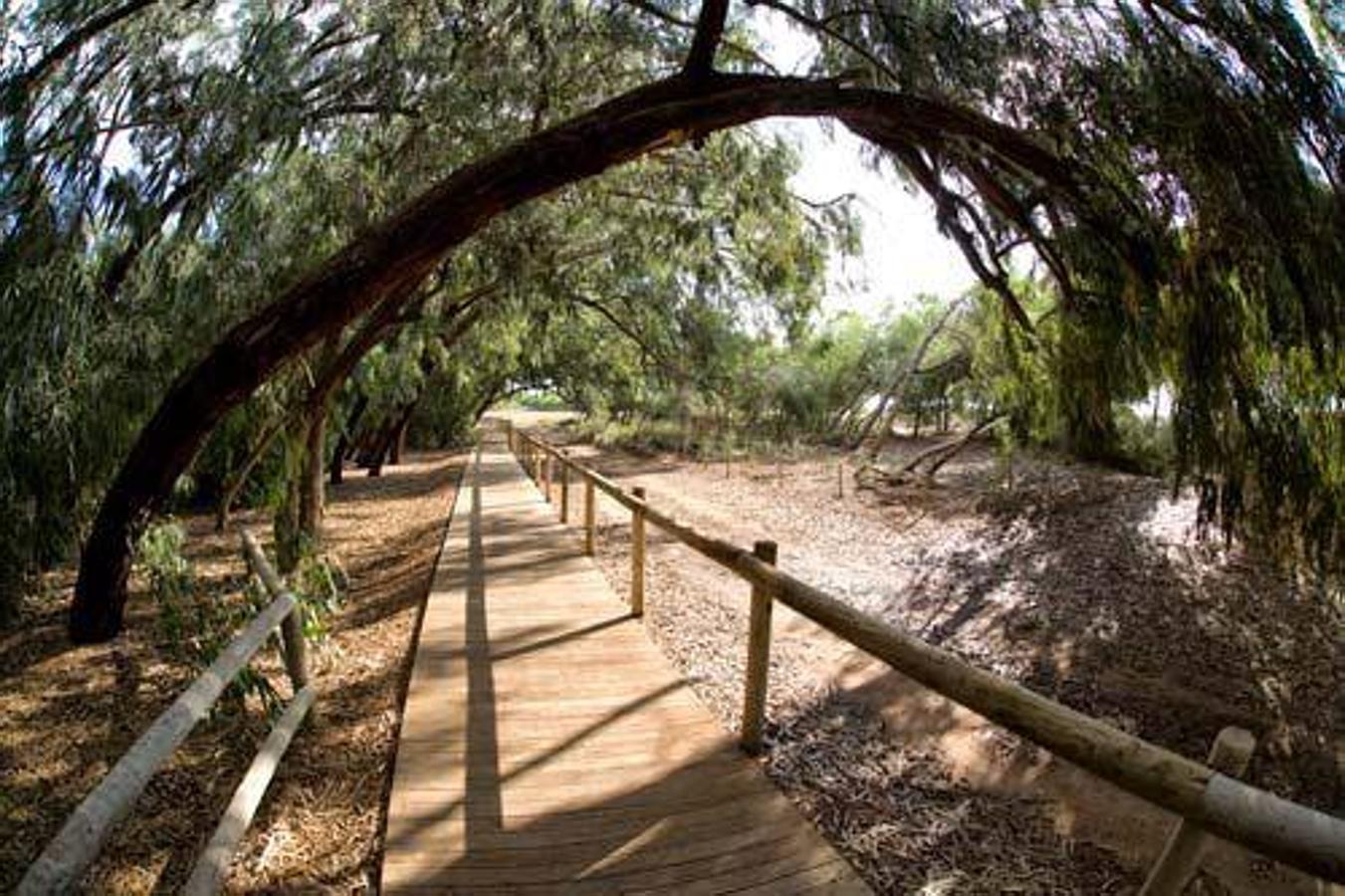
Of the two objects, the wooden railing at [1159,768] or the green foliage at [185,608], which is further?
the green foliage at [185,608]

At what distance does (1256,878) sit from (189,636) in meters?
6.27

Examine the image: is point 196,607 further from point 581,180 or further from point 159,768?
point 581,180

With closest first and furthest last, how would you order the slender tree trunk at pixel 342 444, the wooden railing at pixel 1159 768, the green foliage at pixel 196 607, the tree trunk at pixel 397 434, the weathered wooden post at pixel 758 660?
1. the wooden railing at pixel 1159 768
2. the weathered wooden post at pixel 758 660
3. the green foliage at pixel 196 607
4. the slender tree trunk at pixel 342 444
5. the tree trunk at pixel 397 434

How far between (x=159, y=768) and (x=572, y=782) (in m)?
1.52

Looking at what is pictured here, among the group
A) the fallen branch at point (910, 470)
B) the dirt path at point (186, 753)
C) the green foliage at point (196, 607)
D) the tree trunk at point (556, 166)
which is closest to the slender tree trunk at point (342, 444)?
the dirt path at point (186, 753)

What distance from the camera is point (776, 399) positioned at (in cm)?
1891

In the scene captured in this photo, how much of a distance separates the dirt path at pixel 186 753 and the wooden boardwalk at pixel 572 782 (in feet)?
0.75

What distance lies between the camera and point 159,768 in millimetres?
2064

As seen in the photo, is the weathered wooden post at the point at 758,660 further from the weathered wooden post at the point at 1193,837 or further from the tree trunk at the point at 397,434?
the tree trunk at the point at 397,434

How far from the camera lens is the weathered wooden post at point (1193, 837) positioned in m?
1.47

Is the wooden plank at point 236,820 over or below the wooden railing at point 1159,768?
below

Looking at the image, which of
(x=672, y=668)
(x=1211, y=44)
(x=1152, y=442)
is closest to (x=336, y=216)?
(x=672, y=668)

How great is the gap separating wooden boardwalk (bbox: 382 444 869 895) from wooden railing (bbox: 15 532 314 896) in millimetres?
517

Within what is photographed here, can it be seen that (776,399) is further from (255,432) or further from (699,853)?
(699,853)
